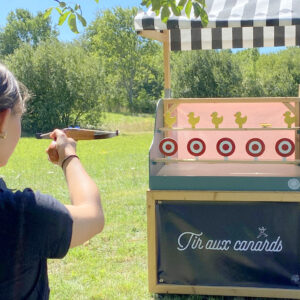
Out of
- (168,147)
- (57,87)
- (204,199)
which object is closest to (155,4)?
(168,147)

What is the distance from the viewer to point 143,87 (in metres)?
51.8

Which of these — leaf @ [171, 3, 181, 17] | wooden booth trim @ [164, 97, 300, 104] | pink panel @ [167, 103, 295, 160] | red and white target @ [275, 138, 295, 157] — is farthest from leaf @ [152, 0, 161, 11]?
red and white target @ [275, 138, 295, 157]

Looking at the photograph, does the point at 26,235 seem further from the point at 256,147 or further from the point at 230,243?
the point at 256,147

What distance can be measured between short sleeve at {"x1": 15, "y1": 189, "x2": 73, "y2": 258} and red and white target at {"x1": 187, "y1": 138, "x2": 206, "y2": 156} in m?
2.41

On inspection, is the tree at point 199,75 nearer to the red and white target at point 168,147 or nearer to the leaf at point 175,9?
the red and white target at point 168,147

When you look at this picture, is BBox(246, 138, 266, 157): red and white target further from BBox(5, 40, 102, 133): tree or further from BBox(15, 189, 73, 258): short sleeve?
BBox(5, 40, 102, 133): tree

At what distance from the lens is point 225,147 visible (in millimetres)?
3400

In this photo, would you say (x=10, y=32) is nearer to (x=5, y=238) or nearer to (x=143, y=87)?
(x=143, y=87)

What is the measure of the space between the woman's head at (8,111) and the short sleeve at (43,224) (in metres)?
0.12

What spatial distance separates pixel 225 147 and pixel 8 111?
2.51 metres

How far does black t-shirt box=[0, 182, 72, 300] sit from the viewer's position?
1.02 metres

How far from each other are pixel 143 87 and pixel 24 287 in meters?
51.2

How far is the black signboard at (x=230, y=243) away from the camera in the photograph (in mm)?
3197

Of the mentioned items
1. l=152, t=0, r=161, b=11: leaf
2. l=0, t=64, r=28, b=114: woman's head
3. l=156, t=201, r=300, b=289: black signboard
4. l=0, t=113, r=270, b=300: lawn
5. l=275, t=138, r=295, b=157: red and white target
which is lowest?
l=0, t=113, r=270, b=300: lawn
